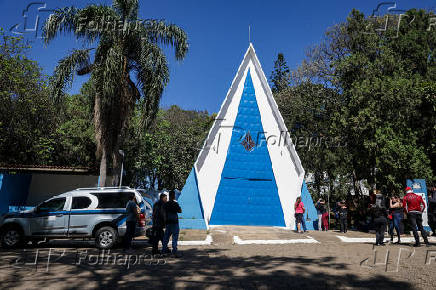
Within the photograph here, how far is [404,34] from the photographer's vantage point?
22344 millimetres

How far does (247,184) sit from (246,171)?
710 mm

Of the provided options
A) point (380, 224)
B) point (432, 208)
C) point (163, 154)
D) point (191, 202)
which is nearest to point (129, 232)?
point (191, 202)

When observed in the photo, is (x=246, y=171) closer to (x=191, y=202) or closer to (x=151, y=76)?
(x=191, y=202)

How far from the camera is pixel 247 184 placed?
16.9m

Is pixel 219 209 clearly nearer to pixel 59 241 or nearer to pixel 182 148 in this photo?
pixel 59 241

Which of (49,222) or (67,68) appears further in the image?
(67,68)

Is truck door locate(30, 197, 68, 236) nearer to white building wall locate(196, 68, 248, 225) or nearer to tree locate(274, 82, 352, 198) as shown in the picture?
white building wall locate(196, 68, 248, 225)

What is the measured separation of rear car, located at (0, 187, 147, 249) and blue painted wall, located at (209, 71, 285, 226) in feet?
22.7

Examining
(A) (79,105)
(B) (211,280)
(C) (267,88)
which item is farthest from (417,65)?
(A) (79,105)

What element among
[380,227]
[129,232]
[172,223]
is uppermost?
[380,227]

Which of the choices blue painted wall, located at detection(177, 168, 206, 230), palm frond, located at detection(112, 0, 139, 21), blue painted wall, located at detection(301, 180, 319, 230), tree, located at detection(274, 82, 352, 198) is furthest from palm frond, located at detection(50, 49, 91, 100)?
tree, located at detection(274, 82, 352, 198)

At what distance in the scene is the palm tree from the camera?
13.8 metres

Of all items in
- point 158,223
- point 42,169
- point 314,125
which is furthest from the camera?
point 314,125

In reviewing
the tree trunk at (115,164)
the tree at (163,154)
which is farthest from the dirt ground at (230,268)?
the tree at (163,154)
